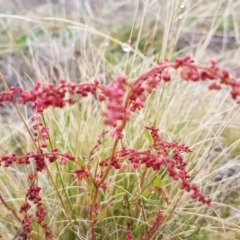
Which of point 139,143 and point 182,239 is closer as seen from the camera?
point 182,239

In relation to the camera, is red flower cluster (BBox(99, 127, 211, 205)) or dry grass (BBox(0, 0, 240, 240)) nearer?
red flower cluster (BBox(99, 127, 211, 205))

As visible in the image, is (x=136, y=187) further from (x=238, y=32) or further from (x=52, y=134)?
(x=238, y=32)

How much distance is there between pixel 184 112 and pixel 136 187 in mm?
470

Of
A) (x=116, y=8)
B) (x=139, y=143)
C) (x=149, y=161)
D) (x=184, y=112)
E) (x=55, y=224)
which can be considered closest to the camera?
(x=149, y=161)

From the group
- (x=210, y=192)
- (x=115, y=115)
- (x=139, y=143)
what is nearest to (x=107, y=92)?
(x=115, y=115)

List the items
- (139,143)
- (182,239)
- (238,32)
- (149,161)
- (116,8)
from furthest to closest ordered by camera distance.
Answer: (116,8) < (238,32) < (139,143) < (182,239) < (149,161)

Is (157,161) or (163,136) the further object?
(163,136)

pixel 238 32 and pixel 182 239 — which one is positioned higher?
pixel 238 32

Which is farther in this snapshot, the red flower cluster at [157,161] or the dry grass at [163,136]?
the dry grass at [163,136]

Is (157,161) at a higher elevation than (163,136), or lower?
higher

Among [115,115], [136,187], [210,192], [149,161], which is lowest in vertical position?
[210,192]

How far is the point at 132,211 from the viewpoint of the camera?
5.11 feet

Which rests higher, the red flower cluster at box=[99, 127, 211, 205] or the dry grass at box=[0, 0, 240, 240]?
the red flower cluster at box=[99, 127, 211, 205]

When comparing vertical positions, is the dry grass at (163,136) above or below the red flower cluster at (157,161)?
below
